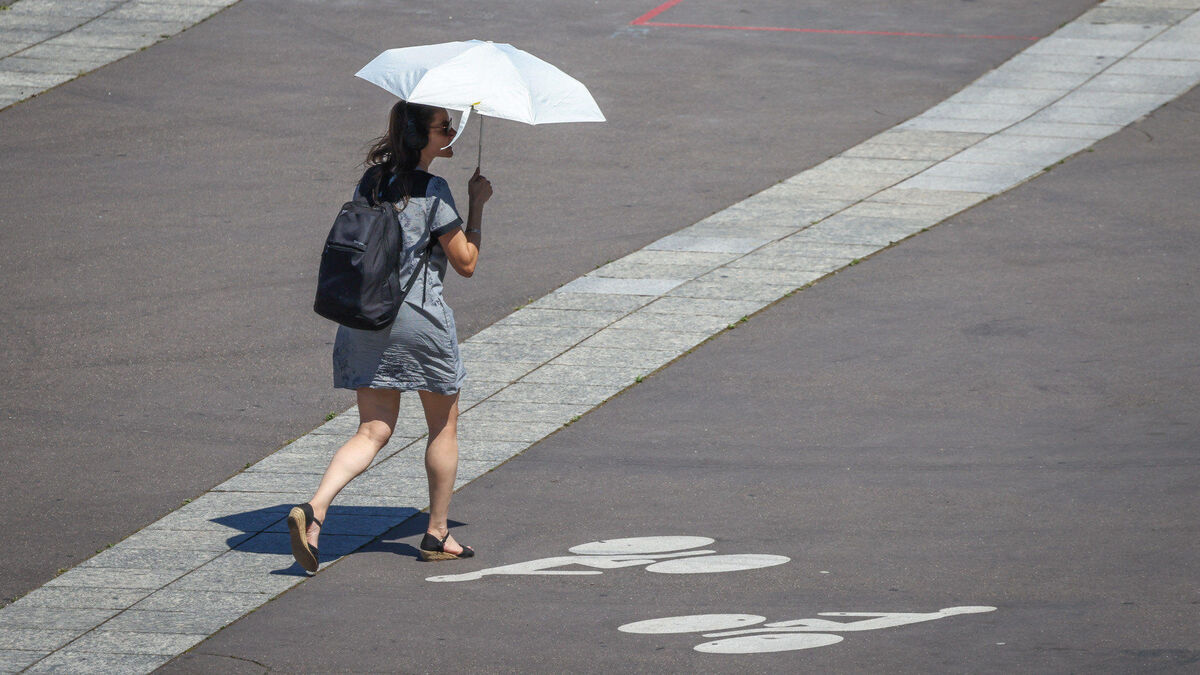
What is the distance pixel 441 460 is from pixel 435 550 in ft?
1.32

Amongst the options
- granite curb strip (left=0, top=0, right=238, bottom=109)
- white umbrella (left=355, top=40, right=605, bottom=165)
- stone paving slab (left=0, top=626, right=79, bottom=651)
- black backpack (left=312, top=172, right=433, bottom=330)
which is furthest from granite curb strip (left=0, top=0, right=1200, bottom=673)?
white umbrella (left=355, top=40, right=605, bottom=165)

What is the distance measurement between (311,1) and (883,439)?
1200cm

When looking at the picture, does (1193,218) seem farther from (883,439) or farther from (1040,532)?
(1040,532)

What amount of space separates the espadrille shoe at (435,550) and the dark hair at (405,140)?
1.49 m

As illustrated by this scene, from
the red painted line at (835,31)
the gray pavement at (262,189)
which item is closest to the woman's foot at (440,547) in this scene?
the gray pavement at (262,189)

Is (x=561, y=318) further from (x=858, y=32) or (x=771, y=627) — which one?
(x=858, y=32)

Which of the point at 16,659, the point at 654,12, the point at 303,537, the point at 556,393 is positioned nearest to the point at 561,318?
the point at 556,393

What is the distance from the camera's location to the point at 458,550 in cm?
694

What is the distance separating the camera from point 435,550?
6930 mm

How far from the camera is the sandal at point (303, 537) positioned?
255 inches

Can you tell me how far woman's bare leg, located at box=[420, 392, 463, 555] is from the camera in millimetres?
6910

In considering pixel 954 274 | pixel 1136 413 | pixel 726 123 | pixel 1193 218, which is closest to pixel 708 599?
pixel 1136 413

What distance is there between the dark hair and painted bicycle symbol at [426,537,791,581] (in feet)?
5.47

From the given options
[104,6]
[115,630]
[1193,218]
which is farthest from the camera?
[104,6]
